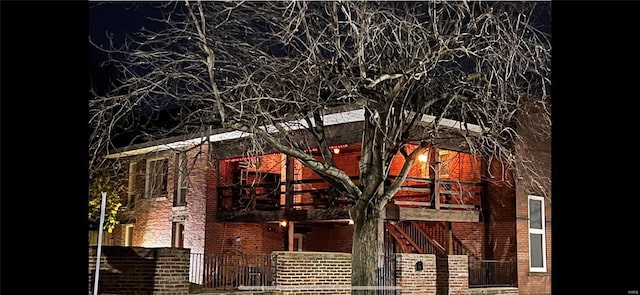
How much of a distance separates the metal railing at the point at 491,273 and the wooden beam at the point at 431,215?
2.09ft

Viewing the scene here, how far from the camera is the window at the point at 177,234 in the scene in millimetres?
13211

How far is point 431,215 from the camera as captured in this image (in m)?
10.6

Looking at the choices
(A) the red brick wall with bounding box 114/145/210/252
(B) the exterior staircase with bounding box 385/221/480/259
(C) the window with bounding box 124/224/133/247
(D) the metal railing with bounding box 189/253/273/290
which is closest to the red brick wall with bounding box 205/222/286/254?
(A) the red brick wall with bounding box 114/145/210/252

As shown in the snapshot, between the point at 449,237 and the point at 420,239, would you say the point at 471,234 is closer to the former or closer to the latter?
the point at 449,237

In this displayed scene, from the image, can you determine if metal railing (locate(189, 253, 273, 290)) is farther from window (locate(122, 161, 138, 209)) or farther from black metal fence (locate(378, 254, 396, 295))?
window (locate(122, 161, 138, 209))

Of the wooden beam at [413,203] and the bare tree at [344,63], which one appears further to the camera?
the wooden beam at [413,203]

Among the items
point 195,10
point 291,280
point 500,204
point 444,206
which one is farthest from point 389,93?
point 500,204

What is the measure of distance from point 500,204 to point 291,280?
4467 mm

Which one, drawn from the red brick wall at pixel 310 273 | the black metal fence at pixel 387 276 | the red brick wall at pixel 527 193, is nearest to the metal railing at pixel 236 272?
the red brick wall at pixel 310 273

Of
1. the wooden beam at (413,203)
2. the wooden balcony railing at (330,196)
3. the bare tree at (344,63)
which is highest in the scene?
the bare tree at (344,63)

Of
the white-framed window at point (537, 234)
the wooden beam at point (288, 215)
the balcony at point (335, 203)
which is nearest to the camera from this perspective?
the wooden beam at point (288, 215)

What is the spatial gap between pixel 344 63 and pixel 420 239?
5954mm

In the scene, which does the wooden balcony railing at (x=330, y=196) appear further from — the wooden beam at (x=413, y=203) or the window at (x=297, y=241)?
the window at (x=297, y=241)
